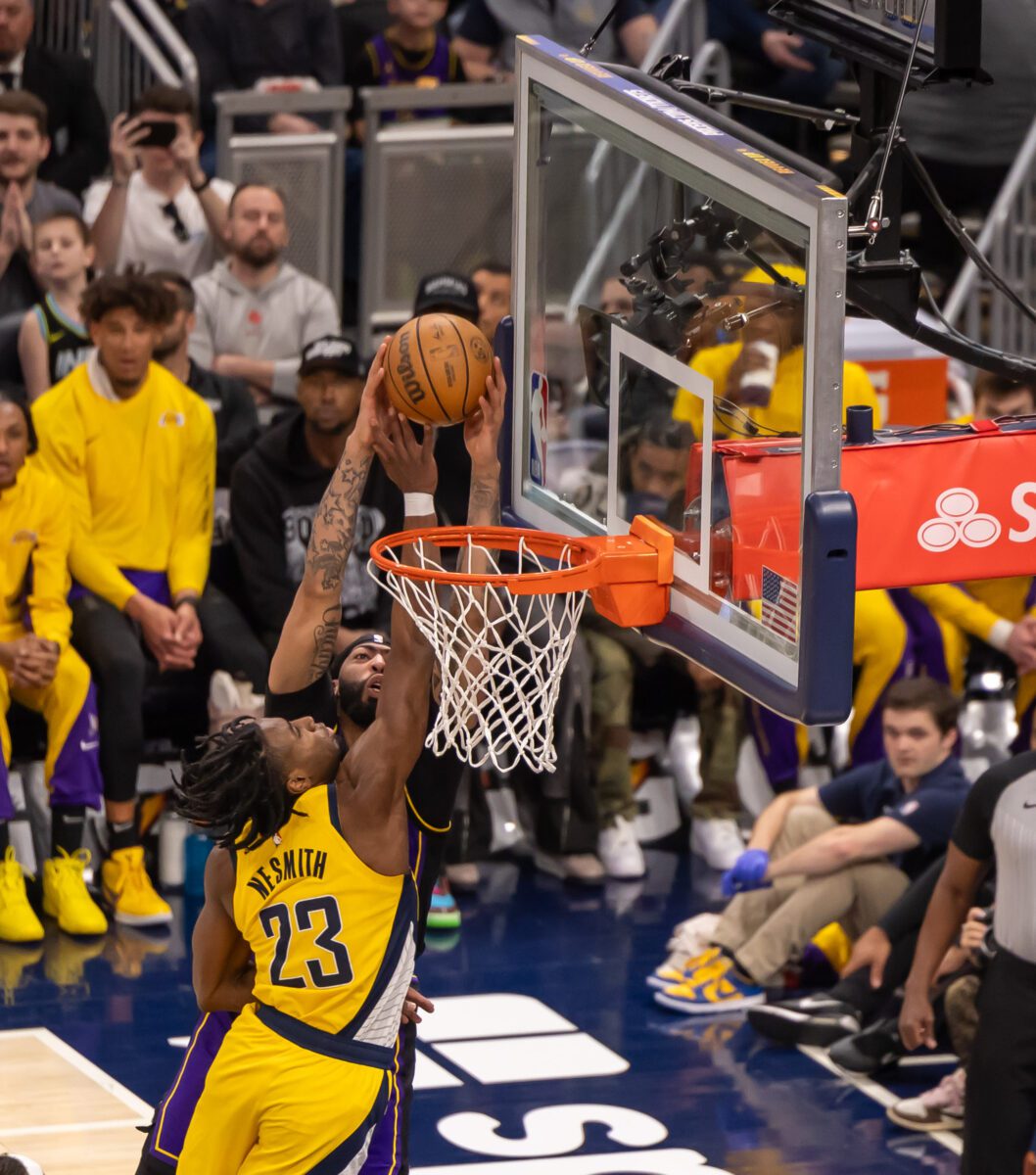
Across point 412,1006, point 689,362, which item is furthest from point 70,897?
point 689,362

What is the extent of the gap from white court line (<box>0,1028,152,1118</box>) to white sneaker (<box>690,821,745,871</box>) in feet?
10.4

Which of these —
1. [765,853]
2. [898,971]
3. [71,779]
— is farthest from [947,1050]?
[71,779]

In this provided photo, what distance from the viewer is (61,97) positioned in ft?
35.4

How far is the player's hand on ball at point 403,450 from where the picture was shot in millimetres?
4969

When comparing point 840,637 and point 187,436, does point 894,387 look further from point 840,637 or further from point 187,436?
point 840,637

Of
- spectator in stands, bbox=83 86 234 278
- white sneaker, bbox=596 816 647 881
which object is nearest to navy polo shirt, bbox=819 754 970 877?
white sneaker, bbox=596 816 647 881

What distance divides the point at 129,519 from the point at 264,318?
152 cm

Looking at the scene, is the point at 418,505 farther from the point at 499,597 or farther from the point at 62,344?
the point at 62,344

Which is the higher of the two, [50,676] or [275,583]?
[275,583]

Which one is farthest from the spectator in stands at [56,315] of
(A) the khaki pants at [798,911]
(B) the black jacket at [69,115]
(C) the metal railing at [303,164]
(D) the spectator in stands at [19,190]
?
(A) the khaki pants at [798,911]

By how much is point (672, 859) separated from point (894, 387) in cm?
259

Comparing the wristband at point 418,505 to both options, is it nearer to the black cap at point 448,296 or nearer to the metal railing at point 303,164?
the black cap at point 448,296

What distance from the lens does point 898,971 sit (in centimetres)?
748

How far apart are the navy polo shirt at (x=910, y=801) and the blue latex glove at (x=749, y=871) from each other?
451mm
